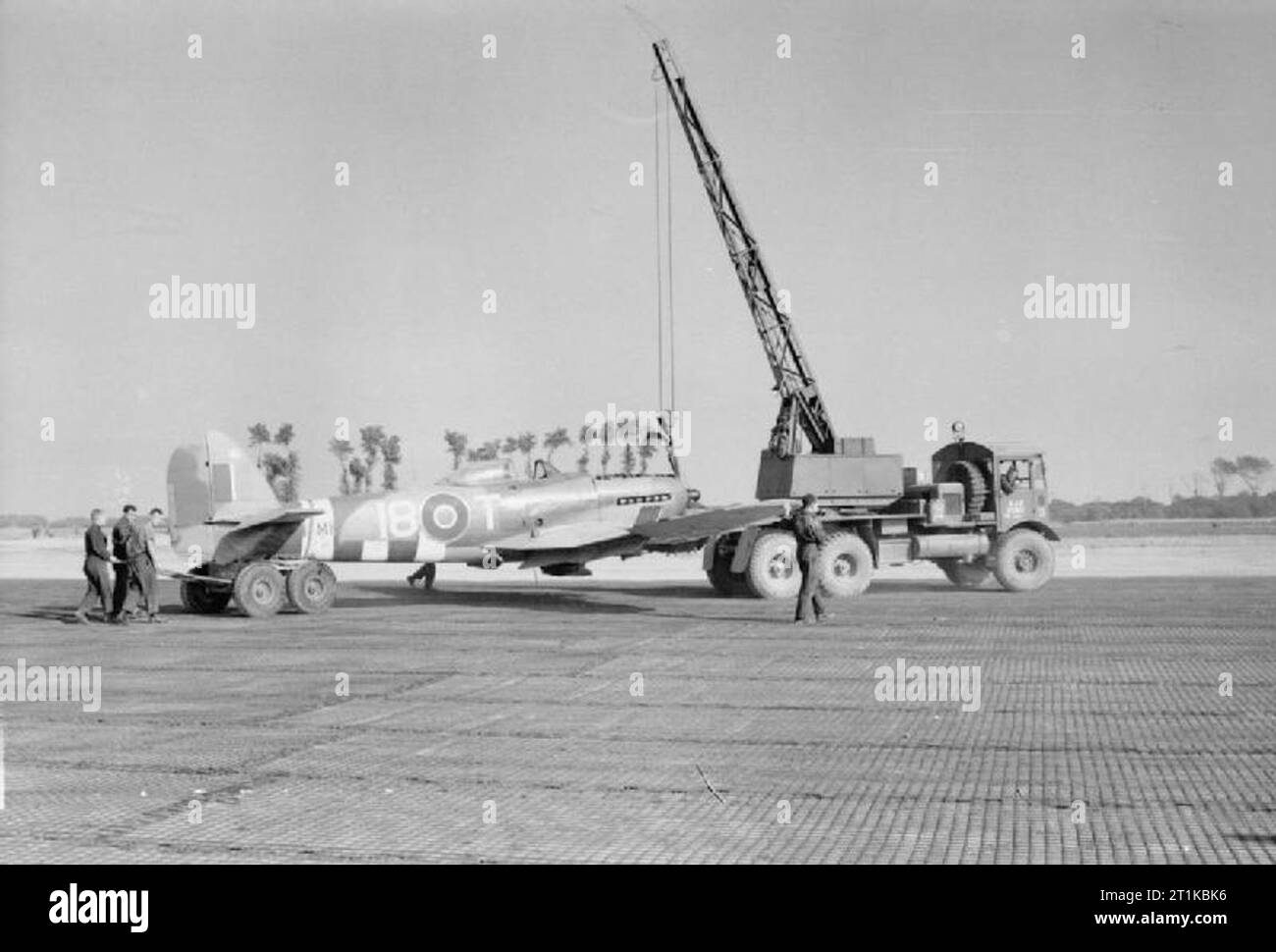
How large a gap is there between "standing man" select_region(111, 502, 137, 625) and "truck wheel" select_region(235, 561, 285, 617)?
58.5 inches

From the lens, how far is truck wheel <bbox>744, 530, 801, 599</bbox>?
2208cm

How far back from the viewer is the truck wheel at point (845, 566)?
22469 mm

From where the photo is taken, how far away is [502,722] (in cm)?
1049

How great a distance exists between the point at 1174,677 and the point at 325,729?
23.4 feet

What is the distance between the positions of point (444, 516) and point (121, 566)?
4567 mm

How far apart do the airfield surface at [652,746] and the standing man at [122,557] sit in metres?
1.88

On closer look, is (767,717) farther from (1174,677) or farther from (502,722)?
(1174,677)

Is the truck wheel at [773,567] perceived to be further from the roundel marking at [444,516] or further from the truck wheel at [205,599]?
the truck wheel at [205,599]

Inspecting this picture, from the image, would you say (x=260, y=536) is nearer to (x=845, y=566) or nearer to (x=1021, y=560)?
(x=845, y=566)

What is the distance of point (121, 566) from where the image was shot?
1952cm

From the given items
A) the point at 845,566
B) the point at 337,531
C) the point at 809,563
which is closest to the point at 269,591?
the point at 337,531
